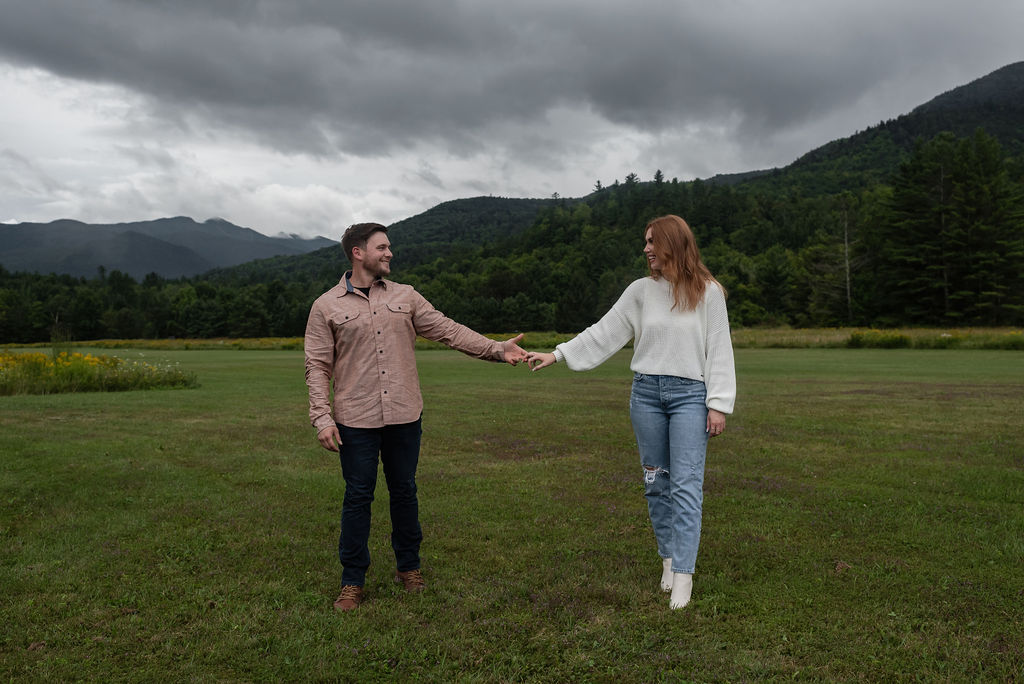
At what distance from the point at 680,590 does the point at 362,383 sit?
8.20ft

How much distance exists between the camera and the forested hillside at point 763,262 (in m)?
66.4

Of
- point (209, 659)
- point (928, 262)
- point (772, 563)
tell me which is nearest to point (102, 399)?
point (209, 659)

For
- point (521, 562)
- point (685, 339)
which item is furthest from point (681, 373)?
point (521, 562)

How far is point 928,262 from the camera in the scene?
6850 cm

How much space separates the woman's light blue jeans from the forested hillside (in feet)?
69.9

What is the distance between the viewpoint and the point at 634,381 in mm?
4344

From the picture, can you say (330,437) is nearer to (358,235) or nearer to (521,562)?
(358,235)

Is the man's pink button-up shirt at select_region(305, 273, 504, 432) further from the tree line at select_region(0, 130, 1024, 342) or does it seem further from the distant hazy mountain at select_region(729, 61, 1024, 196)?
the distant hazy mountain at select_region(729, 61, 1024, 196)

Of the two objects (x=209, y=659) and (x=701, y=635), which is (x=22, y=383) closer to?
(x=209, y=659)

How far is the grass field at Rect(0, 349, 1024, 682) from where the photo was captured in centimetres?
371

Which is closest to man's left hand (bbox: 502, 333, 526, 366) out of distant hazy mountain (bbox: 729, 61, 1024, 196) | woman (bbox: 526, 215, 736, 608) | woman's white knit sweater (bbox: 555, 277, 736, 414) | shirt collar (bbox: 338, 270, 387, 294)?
woman's white knit sweater (bbox: 555, 277, 736, 414)

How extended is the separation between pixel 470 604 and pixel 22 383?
19.2 meters

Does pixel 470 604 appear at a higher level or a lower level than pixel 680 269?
lower

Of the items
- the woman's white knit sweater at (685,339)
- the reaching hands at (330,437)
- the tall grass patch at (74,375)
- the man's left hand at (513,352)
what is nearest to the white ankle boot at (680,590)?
the woman's white knit sweater at (685,339)
